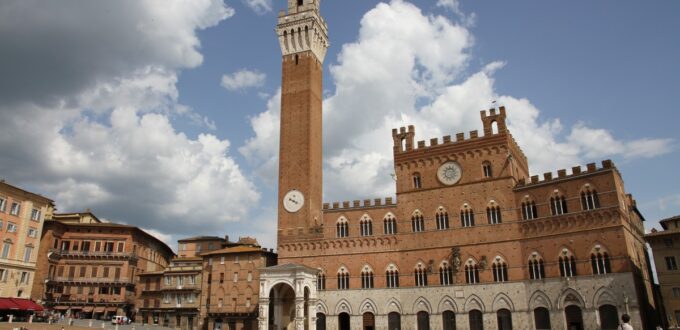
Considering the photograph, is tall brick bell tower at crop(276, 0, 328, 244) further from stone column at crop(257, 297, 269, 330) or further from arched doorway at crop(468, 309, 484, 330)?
arched doorway at crop(468, 309, 484, 330)

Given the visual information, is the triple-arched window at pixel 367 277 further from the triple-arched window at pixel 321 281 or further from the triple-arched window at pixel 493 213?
the triple-arched window at pixel 493 213

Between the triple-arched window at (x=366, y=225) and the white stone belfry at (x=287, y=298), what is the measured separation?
19.6ft

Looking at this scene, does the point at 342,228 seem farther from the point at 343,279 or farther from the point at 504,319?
the point at 504,319

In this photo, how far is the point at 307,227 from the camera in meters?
50.3

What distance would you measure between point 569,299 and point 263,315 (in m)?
25.5

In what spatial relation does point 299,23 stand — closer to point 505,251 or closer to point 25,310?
point 505,251

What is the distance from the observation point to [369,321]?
152 feet

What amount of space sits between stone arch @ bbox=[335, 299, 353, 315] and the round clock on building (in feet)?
47.2

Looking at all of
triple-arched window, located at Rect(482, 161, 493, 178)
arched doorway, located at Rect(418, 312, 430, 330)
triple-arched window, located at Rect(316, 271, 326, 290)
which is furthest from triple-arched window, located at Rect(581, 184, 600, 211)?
triple-arched window, located at Rect(316, 271, 326, 290)

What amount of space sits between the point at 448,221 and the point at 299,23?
2836 cm

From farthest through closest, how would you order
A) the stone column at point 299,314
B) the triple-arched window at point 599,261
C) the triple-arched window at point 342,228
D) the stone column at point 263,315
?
the triple-arched window at point 342,228 → the stone column at point 263,315 → the stone column at point 299,314 → the triple-arched window at point 599,261

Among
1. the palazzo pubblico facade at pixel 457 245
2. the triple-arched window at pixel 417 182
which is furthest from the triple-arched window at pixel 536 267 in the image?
the triple-arched window at pixel 417 182

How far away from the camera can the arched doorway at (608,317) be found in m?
36.5

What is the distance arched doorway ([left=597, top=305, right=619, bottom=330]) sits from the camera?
36500mm
